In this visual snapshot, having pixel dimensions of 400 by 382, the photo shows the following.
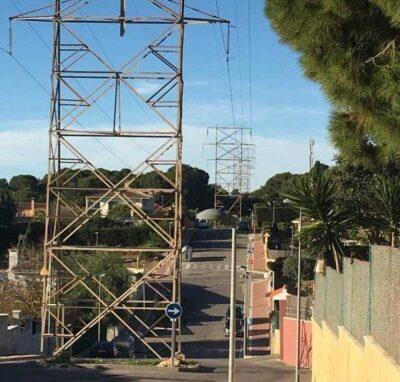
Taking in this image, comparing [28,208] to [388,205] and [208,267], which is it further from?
[388,205]

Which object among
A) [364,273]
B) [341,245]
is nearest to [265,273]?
[341,245]

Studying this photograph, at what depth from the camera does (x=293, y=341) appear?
3209cm

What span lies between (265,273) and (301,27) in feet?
186

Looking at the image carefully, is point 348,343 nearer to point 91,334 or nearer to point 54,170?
point 54,170

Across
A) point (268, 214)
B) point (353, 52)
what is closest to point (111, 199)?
point (353, 52)

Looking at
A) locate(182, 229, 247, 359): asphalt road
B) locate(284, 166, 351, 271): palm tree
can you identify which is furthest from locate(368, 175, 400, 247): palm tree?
locate(182, 229, 247, 359): asphalt road

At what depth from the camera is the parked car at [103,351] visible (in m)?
33.5

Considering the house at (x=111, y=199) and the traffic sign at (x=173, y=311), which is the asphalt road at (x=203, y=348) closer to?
the traffic sign at (x=173, y=311)

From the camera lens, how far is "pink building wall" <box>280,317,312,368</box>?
3086cm

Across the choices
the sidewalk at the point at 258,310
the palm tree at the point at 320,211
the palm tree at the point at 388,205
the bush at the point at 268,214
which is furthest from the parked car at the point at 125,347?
the bush at the point at 268,214

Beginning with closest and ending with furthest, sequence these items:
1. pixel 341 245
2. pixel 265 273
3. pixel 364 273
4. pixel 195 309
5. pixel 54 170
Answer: pixel 364 273
pixel 341 245
pixel 54 170
pixel 195 309
pixel 265 273

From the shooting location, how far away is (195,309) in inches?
2318

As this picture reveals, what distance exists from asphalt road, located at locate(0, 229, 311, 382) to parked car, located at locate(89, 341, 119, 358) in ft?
13.2

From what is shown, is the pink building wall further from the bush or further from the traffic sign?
the bush
